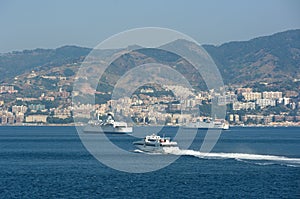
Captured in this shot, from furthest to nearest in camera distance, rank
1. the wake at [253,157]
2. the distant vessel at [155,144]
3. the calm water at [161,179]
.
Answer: the distant vessel at [155,144] → the wake at [253,157] → the calm water at [161,179]

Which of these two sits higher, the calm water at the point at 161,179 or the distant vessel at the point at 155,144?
the distant vessel at the point at 155,144

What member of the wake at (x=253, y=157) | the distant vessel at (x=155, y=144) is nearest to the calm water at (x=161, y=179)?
the wake at (x=253, y=157)

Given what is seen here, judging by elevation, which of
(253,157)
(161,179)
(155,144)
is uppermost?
(155,144)

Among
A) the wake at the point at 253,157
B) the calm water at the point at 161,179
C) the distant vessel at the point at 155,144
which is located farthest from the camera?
the distant vessel at the point at 155,144

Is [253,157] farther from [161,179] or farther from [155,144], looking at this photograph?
[161,179]

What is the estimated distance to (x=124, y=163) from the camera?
87250 mm

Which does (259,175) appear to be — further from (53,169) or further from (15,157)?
(15,157)

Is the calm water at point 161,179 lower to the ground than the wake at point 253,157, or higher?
lower

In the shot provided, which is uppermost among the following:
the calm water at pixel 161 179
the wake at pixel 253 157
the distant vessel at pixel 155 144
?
the distant vessel at pixel 155 144

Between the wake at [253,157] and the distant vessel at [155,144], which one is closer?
the wake at [253,157]

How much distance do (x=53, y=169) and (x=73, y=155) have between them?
2231cm

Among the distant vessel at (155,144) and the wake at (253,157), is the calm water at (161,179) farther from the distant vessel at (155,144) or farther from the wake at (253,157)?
the distant vessel at (155,144)

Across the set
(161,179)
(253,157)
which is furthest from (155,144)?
(161,179)

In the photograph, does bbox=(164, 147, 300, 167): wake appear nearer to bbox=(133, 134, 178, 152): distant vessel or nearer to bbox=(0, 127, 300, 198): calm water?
bbox=(0, 127, 300, 198): calm water
